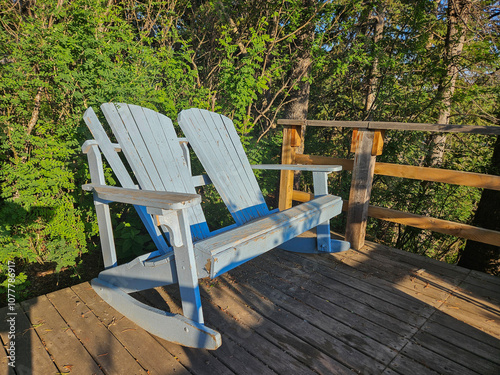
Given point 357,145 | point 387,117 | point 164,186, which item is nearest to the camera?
point 164,186

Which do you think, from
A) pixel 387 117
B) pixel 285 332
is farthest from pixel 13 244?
pixel 387 117

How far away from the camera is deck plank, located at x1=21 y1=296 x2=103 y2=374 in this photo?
4.56ft

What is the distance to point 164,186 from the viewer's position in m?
1.91

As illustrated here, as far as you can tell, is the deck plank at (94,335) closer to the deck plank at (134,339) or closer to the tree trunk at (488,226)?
the deck plank at (134,339)

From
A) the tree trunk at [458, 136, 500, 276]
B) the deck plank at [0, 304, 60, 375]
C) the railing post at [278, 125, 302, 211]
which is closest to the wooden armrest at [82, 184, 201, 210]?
the deck plank at [0, 304, 60, 375]

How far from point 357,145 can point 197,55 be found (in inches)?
105

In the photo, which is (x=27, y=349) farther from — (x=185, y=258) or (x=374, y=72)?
(x=374, y=72)

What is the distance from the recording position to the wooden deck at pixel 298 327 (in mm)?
1415

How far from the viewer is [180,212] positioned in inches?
50.6

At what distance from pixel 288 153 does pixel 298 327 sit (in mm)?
1695

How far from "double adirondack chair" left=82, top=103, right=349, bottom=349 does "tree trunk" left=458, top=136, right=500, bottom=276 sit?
1.61m

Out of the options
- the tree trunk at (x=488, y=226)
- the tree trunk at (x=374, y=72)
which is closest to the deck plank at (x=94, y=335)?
the tree trunk at (x=488, y=226)

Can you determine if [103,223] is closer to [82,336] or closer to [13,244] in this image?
[82,336]

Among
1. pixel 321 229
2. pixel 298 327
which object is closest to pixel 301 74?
pixel 321 229
